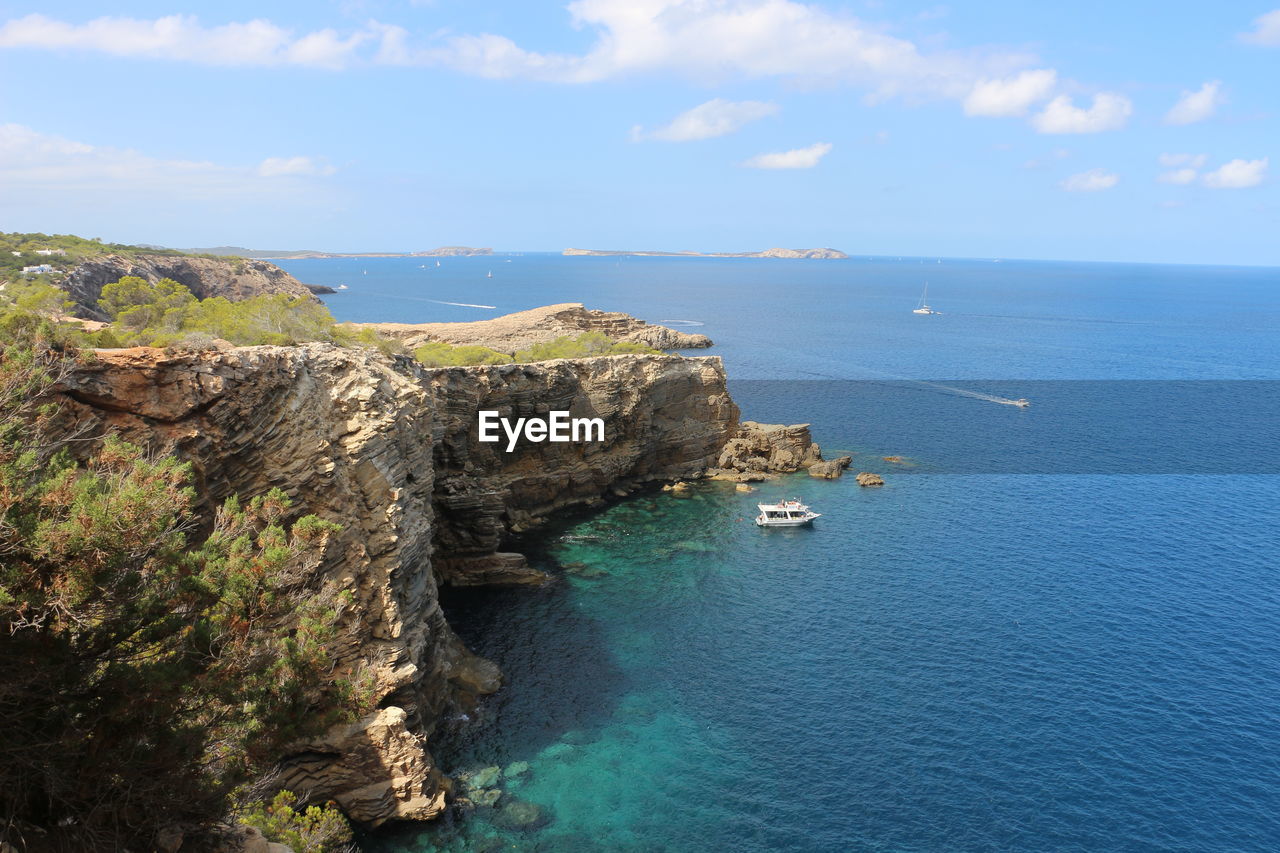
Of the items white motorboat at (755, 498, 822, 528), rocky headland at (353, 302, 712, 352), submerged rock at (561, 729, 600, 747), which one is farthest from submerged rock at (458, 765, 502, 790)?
rocky headland at (353, 302, 712, 352)

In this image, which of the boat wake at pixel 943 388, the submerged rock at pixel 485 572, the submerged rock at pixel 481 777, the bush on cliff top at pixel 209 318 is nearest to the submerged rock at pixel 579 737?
the submerged rock at pixel 481 777

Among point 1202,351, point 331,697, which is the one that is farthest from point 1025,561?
point 1202,351

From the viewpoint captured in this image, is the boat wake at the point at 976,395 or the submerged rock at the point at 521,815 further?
the boat wake at the point at 976,395

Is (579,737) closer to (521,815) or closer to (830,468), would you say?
(521,815)

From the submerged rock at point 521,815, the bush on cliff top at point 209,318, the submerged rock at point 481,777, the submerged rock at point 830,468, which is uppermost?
the bush on cliff top at point 209,318

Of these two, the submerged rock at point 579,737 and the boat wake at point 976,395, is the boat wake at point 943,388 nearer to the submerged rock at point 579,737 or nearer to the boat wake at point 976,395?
the boat wake at point 976,395

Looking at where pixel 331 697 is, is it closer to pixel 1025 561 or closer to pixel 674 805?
pixel 674 805
